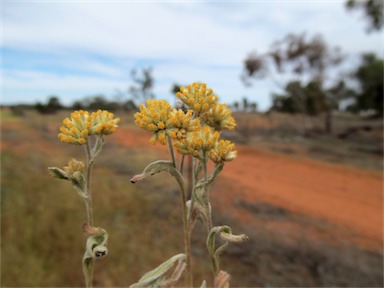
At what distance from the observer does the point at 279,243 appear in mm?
6715

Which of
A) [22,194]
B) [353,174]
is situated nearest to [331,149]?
[353,174]

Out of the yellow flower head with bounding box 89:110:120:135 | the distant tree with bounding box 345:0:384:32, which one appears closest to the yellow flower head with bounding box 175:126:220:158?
the yellow flower head with bounding box 89:110:120:135

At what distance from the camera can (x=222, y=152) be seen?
3.34 feet

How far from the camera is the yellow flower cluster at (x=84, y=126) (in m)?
1.02

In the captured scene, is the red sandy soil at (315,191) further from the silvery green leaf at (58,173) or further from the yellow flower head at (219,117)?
the silvery green leaf at (58,173)

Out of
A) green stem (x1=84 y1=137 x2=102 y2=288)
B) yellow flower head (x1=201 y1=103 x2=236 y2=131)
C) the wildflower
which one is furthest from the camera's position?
yellow flower head (x1=201 y1=103 x2=236 y2=131)

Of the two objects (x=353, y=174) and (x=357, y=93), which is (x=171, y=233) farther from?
(x=357, y=93)

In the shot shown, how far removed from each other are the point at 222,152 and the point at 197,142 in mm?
85

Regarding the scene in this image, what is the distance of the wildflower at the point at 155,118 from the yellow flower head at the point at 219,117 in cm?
13

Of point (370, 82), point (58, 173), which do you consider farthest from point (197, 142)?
point (370, 82)

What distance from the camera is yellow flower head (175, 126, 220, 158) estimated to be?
0.97 meters

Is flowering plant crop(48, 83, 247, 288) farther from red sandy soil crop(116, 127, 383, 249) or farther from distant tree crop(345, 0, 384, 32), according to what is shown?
distant tree crop(345, 0, 384, 32)

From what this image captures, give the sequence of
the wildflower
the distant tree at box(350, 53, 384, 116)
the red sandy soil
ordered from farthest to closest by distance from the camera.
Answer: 1. the distant tree at box(350, 53, 384, 116)
2. the red sandy soil
3. the wildflower

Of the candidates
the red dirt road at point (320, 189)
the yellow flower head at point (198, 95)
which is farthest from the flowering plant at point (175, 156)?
the red dirt road at point (320, 189)
